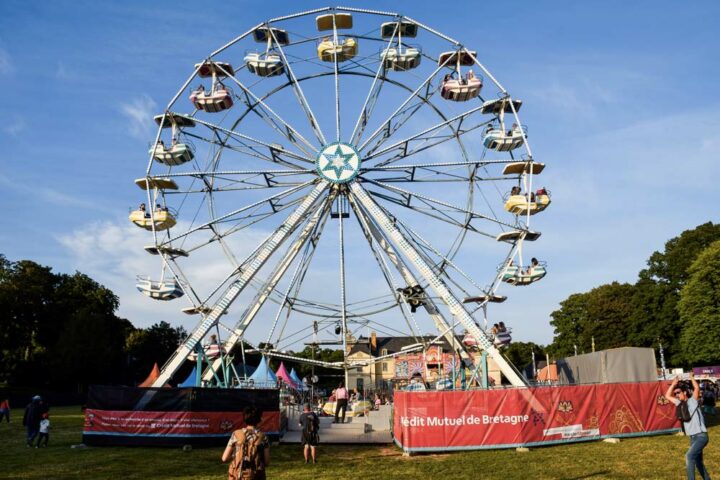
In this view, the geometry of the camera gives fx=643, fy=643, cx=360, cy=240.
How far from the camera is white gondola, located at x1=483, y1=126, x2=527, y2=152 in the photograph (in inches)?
993

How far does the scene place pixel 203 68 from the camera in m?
26.7

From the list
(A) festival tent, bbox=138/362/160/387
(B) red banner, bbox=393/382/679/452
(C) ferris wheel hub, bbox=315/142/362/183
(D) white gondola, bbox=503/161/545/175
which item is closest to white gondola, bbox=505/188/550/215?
(D) white gondola, bbox=503/161/545/175

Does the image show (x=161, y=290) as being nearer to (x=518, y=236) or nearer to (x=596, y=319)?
(x=518, y=236)

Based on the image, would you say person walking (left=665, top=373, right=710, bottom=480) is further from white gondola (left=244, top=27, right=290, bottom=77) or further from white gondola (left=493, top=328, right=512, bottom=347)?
white gondola (left=244, top=27, right=290, bottom=77)

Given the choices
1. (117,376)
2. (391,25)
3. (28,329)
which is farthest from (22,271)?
(391,25)

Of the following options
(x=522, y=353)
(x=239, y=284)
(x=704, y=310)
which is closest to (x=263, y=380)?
(x=239, y=284)

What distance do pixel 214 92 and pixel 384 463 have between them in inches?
671

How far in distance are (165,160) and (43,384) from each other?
4920 centimetres

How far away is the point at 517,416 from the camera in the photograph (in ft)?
55.7

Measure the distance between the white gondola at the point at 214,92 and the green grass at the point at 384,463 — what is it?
1398 centimetres

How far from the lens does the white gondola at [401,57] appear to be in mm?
26798

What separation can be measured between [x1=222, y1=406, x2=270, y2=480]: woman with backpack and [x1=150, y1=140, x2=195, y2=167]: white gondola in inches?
775

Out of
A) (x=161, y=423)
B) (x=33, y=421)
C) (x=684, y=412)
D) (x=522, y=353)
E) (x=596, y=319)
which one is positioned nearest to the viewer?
(x=684, y=412)

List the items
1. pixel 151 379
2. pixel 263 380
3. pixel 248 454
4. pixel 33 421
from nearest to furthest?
pixel 248 454, pixel 33 421, pixel 151 379, pixel 263 380
